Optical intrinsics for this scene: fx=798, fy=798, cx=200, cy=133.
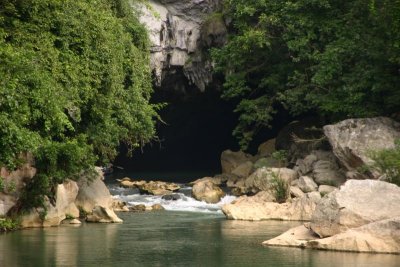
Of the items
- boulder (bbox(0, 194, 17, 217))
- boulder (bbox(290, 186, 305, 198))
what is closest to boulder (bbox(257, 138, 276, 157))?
boulder (bbox(290, 186, 305, 198))

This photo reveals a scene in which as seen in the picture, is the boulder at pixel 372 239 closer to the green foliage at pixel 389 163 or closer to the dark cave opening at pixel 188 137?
the green foliage at pixel 389 163

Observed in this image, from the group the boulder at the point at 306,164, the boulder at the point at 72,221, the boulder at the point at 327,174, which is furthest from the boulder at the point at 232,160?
the boulder at the point at 72,221

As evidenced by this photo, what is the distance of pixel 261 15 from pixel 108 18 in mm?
13718

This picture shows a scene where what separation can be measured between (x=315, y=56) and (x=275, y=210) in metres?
10.6

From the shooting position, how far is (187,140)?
2512 inches

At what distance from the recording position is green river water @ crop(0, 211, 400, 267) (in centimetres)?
2002

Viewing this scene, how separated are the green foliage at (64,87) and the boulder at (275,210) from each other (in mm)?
5514

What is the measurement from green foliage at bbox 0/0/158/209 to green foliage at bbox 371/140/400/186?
9.52 meters

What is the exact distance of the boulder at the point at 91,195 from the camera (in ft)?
101

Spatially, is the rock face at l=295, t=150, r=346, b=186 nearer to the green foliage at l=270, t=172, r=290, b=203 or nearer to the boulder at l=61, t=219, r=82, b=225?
the green foliage at l=270, t=172, r=290, b=203

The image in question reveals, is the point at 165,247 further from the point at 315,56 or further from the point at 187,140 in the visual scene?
the point at 187,140

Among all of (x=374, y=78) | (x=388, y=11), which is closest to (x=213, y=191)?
(x=374, y=78)

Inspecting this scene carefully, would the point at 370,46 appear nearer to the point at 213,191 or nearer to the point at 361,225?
the point at 213,191

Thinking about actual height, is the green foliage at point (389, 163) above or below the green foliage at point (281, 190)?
above
